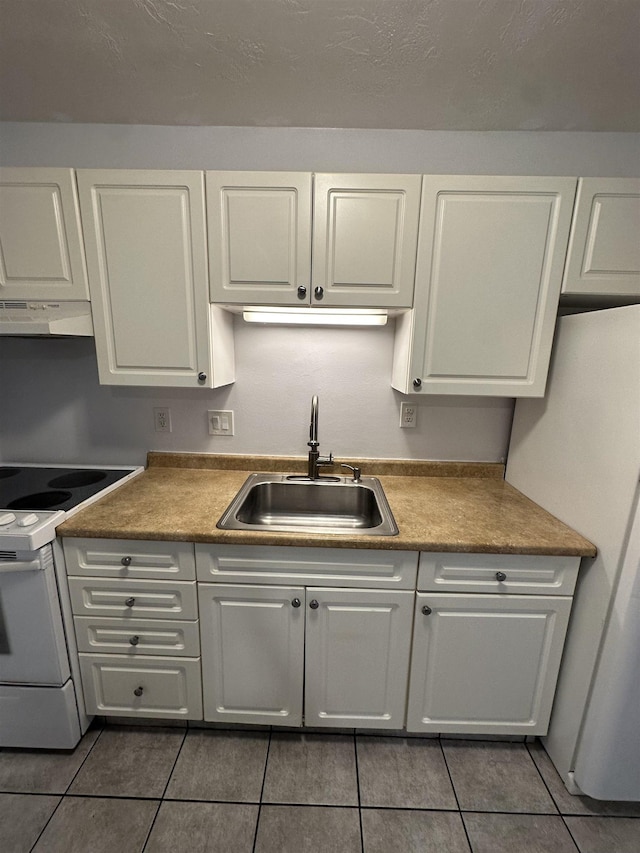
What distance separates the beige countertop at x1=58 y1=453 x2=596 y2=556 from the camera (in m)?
1.19

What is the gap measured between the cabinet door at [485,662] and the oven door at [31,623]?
51.0 inches

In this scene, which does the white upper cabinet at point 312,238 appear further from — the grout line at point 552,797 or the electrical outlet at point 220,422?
the grout line at point 552,797

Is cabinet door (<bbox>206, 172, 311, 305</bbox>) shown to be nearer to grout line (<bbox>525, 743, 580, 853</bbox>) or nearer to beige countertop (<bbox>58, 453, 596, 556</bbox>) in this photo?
beige countertop (<bbox>58, 453, 596, 556</bbox>)

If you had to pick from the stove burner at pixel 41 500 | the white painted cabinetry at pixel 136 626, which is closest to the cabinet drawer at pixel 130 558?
the white painted cabinetry at pixel 136 626

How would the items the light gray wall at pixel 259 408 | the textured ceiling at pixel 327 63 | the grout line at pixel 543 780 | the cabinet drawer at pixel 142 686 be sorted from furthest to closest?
the light gray wall at pixel 259 408 < the cabinet drawer at pixel 142 686 < the grout line at pixel 543 780 < the textured ceiling at pixel 327 63

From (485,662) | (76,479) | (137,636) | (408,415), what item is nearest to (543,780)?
(485,662)

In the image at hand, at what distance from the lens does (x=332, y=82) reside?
1.24m

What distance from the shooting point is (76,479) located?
5.43 feet

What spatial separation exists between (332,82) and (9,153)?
1415 millimetres

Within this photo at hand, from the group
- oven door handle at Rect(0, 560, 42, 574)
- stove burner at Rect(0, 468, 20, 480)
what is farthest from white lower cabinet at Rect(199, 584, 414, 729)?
stove burner at Rect(0, 468, 20, 480)

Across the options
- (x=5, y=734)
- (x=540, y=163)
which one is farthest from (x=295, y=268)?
(x=5, y=734)

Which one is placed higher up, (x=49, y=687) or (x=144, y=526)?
(x=144, y=526)

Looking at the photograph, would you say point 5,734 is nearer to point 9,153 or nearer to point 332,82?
point 9,153

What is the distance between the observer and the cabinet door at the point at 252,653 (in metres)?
1.27
